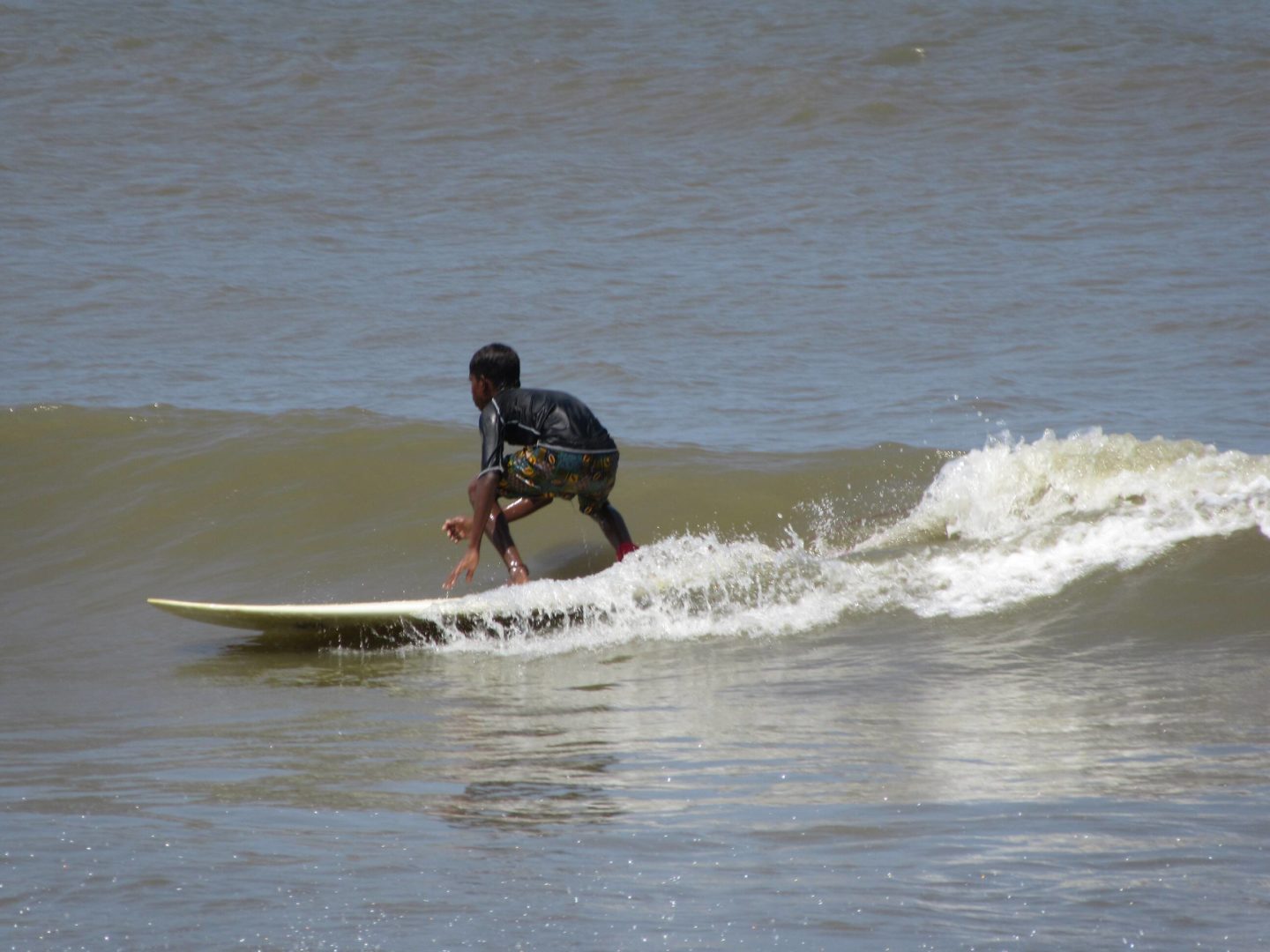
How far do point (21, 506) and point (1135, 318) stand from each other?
9.37 m

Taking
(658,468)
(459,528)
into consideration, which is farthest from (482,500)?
(658,468)

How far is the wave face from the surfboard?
2.1 inches

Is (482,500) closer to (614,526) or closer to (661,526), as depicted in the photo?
(614,526)

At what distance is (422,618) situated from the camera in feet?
20.0

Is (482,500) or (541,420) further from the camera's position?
(541,420)

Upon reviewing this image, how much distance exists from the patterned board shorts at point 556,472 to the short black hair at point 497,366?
0.32m

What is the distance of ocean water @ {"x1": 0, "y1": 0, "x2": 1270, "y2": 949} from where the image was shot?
3236mm

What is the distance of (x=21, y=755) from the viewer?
14.9ft

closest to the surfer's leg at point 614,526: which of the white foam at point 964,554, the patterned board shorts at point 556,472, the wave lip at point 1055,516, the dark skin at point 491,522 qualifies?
the dark skin at point 491,522

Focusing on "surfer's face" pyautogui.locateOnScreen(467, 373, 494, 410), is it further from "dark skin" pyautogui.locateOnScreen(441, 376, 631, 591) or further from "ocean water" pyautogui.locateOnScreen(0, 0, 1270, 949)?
"ocean water" pyautogui.locateOnScreen(0, 0, 1270, 949)

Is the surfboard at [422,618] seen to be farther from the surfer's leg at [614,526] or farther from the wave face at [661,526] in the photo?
the surfer's leg at [614,526]

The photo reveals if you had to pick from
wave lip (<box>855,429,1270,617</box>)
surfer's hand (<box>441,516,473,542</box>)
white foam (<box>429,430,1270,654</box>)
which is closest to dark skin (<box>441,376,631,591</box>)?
surfer's hand (<box>441,516,473,542</box>)

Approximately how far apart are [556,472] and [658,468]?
2583 millimetres

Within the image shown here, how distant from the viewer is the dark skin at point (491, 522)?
6281 millimetres
